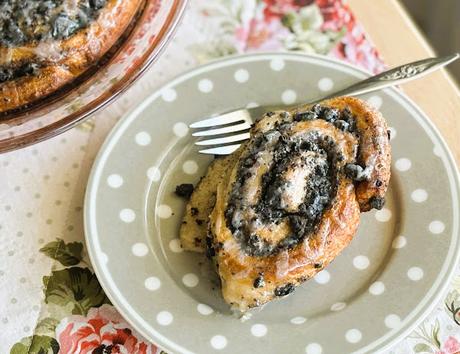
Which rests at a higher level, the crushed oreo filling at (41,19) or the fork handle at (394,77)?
the crushed oreo filling at (41,19)

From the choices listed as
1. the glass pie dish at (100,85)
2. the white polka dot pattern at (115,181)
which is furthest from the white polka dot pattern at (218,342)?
the glass pie dish at (100,85)

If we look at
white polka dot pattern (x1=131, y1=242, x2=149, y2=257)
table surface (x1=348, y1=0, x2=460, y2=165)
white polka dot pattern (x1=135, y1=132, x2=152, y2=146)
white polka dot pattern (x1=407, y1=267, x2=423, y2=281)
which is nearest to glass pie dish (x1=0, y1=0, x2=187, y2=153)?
white polka dot pattern (x1=135, y1=132, x2=152, y2=146)

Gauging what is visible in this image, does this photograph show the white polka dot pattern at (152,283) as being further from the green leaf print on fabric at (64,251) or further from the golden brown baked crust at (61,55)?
the golden brown baked crust at (61,55)

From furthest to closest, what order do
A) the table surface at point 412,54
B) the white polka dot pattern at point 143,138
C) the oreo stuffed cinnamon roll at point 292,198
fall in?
the table surface at point 412,54 < the white polka dot pattern at point 143,138 < the oreo stuffed cinnamon roll at point 292,198

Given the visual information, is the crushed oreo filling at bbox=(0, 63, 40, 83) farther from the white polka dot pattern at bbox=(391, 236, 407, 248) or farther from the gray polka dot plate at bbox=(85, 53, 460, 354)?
the white polka dot pattern at bbox=(391, 236, 407, 248)

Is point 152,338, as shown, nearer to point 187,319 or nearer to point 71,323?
point 187,319

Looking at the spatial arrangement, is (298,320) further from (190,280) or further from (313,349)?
(190,280)

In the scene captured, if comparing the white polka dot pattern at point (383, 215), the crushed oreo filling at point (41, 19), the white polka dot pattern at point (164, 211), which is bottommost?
the white polka dot pattern at point (383, 215)
